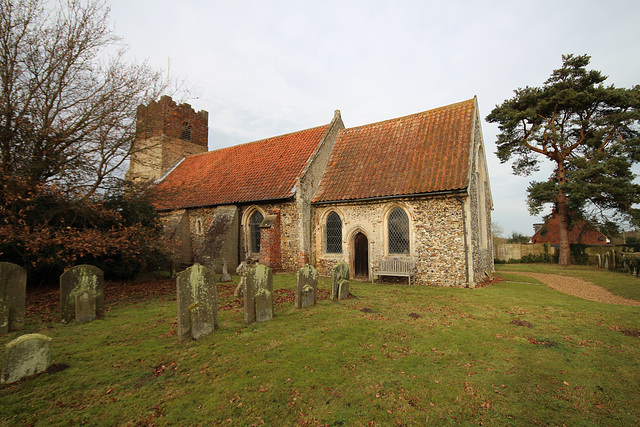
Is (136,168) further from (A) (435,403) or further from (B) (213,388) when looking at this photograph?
(A) (435,403)

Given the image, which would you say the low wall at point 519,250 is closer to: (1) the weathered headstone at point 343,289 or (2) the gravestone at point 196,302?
(1) the weathered headstone at point 343,289

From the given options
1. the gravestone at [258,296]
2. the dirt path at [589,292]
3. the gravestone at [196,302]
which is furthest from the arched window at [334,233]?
the dirt path at [589,292]

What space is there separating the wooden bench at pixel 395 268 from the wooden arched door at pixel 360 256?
107 centimetres

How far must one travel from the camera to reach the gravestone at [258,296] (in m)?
7.24

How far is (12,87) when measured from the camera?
9578 millimetres

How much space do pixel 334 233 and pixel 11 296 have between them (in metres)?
11.7

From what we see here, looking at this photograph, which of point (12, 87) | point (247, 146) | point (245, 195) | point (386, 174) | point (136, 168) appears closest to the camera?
point (12, 87)

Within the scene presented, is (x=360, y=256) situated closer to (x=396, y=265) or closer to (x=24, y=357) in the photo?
(x=396, y=265)

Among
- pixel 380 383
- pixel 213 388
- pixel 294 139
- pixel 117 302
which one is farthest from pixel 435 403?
pixel 294 139

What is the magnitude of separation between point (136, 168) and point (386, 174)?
23832 mm

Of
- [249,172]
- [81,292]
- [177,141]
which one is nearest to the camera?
[81,292]

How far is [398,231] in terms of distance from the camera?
13.9m

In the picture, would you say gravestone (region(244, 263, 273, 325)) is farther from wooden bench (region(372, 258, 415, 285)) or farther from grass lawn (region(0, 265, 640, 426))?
wooden bench (region(372, 258, 415, 285))

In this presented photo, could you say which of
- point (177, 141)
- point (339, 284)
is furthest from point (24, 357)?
point (177, 141)
